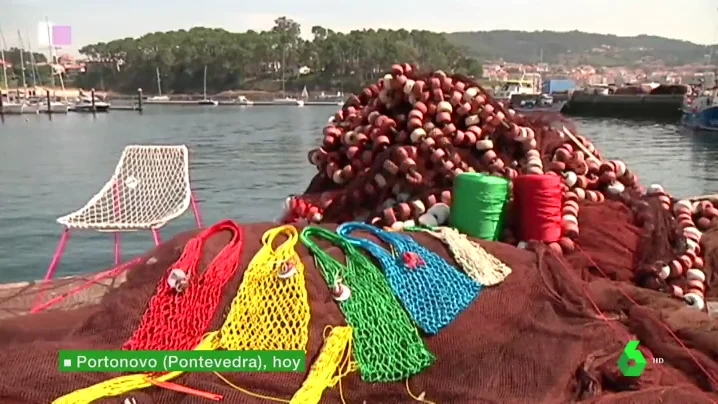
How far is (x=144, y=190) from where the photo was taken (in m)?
7.00

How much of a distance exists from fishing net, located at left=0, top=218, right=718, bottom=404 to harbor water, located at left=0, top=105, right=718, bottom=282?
9.69 metres

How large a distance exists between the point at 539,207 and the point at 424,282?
92cm

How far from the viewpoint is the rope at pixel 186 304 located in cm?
285

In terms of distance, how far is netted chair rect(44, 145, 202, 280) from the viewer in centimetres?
A: 632

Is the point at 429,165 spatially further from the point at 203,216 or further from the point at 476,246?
the point at 203,216

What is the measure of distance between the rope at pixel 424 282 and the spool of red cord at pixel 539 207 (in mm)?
715

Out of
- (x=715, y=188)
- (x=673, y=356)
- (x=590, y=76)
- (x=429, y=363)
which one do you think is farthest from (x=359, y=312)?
(x=590, y=76)

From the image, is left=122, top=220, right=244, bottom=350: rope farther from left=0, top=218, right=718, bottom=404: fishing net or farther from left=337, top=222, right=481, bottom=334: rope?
left=337, top=222, right=481, bottom=334: rope

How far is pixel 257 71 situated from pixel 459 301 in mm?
133409
